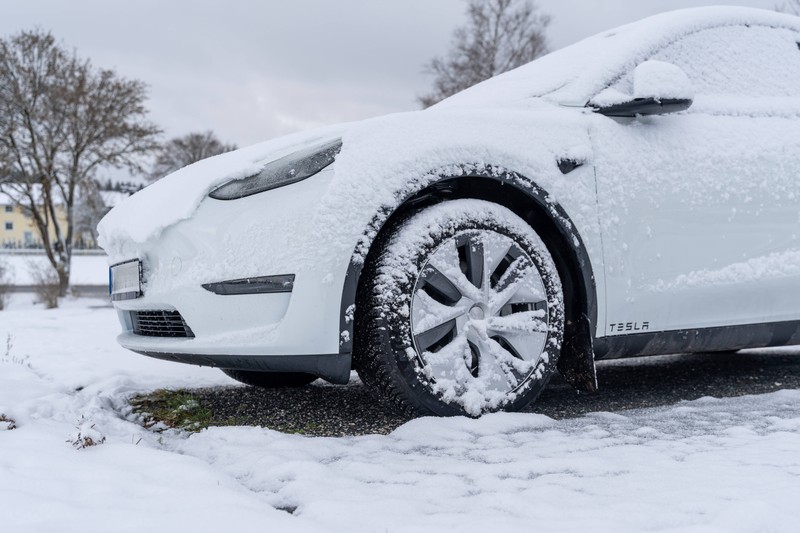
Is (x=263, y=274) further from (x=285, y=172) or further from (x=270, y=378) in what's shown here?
(x=270, y=378)

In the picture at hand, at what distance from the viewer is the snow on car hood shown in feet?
8.19

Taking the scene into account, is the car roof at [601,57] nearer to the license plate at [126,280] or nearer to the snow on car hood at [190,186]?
the snow on car hood at [190,186]

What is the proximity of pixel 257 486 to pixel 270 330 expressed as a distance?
60 centimetres

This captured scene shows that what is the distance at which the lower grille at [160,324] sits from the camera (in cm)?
263

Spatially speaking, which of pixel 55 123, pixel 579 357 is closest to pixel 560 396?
pixel 579 357

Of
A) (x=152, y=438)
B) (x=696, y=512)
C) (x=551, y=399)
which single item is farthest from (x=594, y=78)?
(x=152, y=438)

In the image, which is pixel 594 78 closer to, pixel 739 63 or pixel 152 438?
pixel 739 63

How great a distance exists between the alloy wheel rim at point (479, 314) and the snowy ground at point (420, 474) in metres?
0.16

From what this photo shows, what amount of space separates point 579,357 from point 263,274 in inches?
49.4

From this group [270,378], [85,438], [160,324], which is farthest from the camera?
[270,378]

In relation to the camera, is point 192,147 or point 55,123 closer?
point 55,123

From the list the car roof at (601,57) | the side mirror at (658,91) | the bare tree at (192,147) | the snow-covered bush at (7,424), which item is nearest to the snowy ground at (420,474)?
the snow-covered bush at (7,424)

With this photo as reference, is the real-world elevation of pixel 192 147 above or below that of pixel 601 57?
above

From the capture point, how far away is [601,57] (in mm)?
3117
